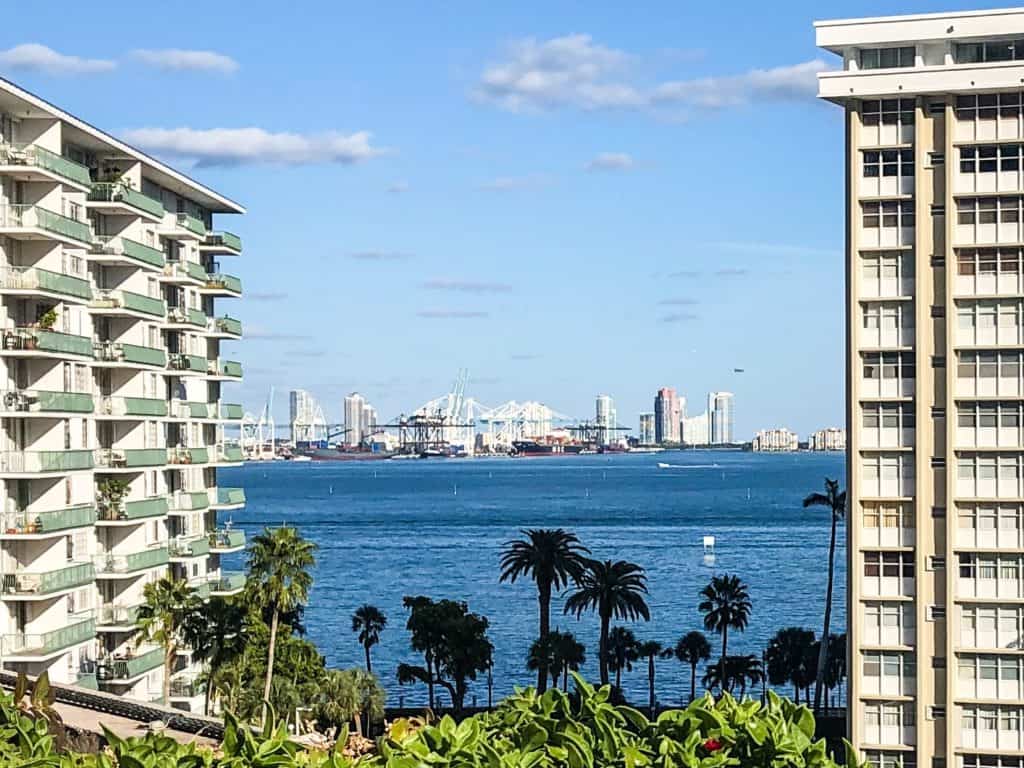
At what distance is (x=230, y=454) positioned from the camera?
86375 mm

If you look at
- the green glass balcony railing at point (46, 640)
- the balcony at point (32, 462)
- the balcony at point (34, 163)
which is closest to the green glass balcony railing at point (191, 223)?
the balcony at point (34, 163)

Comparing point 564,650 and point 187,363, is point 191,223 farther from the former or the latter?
point 564,650

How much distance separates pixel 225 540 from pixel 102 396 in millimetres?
13321

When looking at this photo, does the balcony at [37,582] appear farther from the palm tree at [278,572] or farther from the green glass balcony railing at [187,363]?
the green glass balcony railing at [187,363]

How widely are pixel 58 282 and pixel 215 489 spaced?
22765 millimetres

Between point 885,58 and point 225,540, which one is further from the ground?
point 885,58

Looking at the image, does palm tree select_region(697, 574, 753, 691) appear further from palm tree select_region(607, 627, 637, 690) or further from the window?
the window

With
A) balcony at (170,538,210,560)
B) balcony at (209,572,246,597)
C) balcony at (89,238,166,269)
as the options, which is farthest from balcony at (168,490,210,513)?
balcony at (89,238,166,269)

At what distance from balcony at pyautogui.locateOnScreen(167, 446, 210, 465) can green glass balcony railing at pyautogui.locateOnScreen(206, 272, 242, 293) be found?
8.71 m

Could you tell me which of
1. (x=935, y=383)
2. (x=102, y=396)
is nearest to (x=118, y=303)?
(x=102, y=396)

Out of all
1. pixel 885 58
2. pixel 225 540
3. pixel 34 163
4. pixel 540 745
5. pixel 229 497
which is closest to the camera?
pixel 540 745

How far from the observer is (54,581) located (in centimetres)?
6344

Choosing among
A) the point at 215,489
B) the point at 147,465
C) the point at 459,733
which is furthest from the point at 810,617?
the point at 459,733

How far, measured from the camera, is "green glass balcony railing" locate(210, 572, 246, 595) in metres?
81.9
